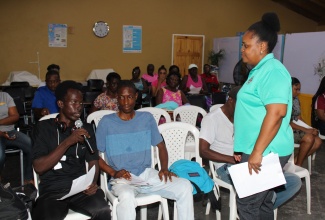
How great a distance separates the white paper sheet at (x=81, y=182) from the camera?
216 centimetres

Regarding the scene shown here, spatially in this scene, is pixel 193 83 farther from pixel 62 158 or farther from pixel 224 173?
pixel 62 158

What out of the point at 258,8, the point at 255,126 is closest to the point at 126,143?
the point at 255,126

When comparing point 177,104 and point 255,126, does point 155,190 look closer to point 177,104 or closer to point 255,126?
point 255,126

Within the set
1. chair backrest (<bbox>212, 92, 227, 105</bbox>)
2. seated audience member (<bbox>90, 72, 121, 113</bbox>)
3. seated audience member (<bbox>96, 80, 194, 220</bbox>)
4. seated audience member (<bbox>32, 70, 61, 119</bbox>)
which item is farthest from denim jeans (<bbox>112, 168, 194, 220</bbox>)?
chair backrest (<bbox>212, 92, 227, 105</bbox>)

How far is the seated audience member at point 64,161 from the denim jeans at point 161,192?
117 mm

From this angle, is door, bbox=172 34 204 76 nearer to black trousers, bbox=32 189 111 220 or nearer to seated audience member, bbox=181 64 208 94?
seated audience member, bbox=181 64 208 94

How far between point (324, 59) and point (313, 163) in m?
2.59

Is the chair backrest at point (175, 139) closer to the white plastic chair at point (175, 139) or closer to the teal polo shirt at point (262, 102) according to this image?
the white plastic chair at point (175, 139)

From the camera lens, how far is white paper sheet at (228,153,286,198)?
1911mm

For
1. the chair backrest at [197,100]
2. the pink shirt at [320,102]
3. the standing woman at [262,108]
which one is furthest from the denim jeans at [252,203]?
the chair backrest at [197,100]

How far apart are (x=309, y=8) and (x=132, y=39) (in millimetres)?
6043

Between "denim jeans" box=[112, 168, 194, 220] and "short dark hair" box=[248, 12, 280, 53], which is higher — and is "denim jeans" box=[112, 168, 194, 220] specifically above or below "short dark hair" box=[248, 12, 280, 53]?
below

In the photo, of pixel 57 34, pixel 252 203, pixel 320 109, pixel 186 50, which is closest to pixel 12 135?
pixel 252 203

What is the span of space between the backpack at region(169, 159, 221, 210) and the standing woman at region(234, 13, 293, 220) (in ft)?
1.85
